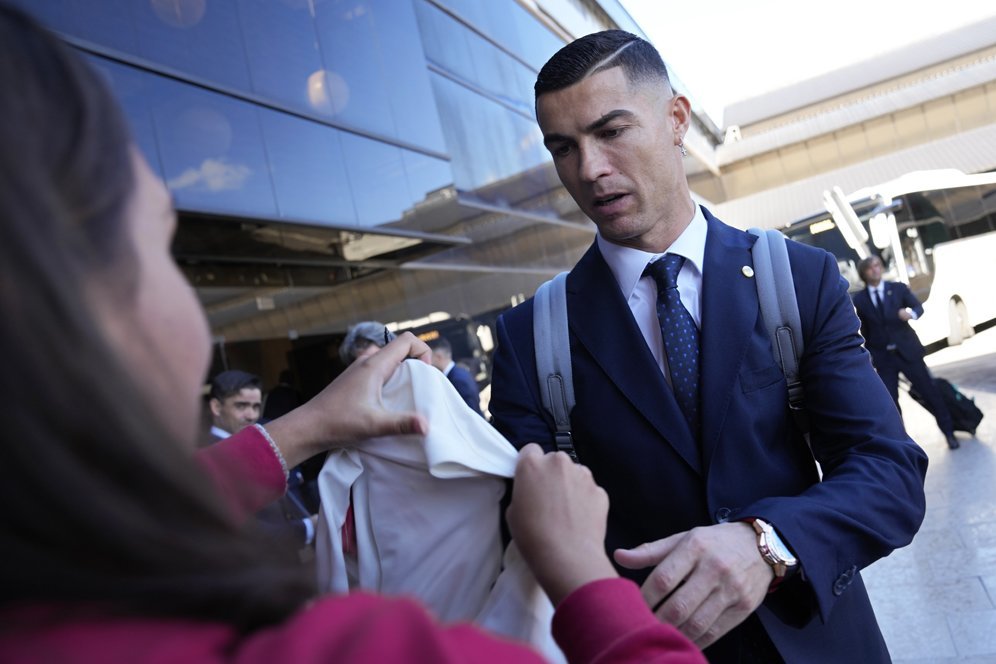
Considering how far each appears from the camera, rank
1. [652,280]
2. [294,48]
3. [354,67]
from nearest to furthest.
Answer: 1. [652,280]
2. [294,48]
3. [354,67]

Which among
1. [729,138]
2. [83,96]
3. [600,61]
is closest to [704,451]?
[600,61]

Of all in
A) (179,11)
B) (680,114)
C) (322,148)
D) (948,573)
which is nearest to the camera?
(680,114)

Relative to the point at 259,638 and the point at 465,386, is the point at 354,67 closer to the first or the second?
the point at 465,386

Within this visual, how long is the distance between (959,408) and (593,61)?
8008 mm

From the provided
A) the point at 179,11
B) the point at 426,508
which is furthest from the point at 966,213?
the point at 426,508

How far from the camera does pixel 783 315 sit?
1711 mm

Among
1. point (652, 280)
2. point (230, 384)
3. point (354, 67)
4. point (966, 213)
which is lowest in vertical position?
point (652, 280)

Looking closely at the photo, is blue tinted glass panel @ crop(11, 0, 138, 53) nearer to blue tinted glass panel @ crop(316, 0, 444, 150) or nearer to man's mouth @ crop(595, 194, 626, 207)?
blue tinted glass panel @ crop(316, 0, 444, 150)

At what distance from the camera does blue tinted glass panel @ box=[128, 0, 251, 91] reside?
7824 millimetres

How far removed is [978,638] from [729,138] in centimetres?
4912

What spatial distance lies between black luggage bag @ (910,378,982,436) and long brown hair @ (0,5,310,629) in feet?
29.6

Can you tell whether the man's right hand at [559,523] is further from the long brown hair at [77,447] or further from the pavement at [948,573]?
the pavement at [948,573]

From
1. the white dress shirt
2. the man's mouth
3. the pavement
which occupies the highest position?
the man's mouth

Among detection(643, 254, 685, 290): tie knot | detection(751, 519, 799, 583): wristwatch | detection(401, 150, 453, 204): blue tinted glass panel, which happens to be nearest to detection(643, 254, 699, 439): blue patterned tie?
detection(643, 254, 685, 290): tie knot
